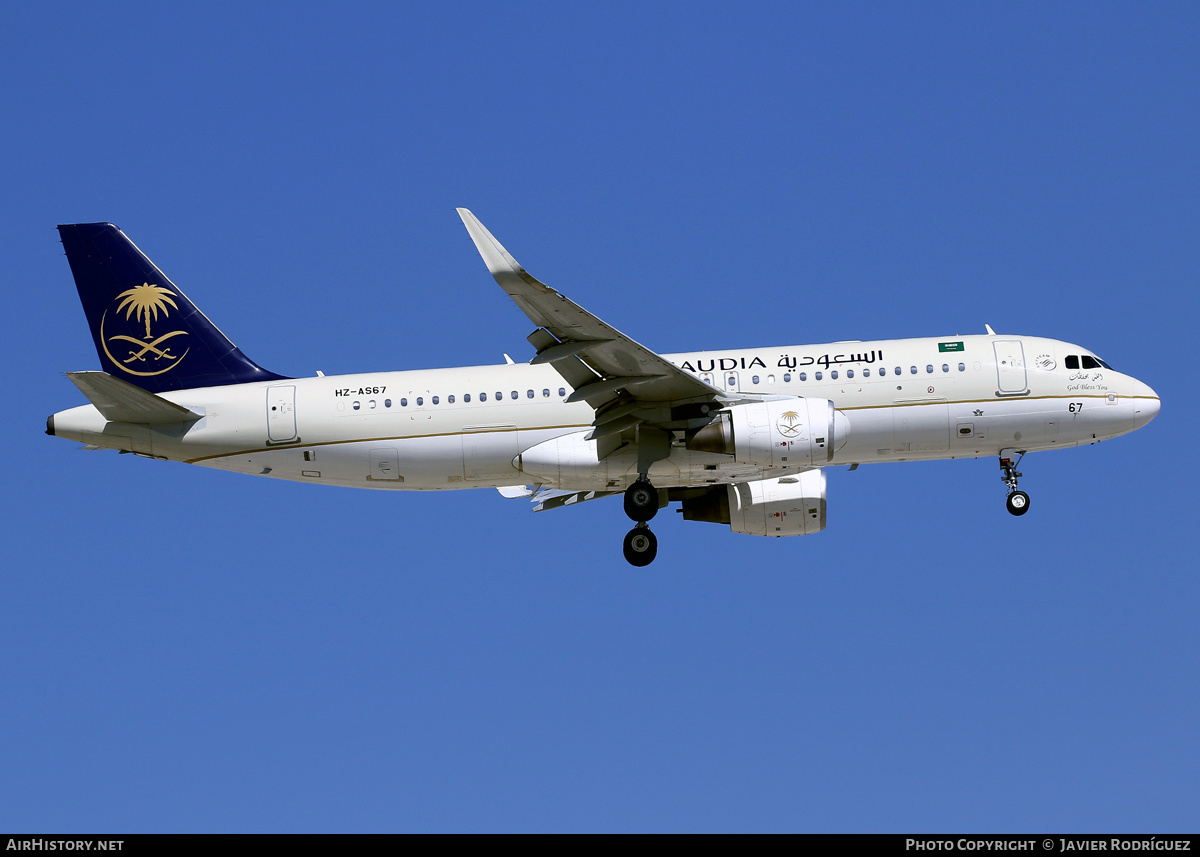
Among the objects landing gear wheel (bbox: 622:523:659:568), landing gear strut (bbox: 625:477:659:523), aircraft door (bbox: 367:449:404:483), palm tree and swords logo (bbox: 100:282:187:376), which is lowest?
landing gear wheel (bbox: 622:523:659:568)

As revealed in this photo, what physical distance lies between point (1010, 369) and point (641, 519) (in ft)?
33.9

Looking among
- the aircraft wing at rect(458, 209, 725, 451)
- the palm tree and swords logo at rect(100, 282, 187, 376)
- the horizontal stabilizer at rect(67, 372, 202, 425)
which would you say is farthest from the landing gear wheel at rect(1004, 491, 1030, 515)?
the palm tree and swords logo at rect(100, 282, 187, 376)

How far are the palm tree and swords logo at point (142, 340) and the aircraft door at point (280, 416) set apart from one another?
10.5 feet

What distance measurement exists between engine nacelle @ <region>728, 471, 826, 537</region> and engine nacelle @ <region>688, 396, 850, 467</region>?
3961 millimetres

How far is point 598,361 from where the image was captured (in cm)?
3155

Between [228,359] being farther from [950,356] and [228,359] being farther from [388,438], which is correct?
[950,356]

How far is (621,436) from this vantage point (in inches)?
1323

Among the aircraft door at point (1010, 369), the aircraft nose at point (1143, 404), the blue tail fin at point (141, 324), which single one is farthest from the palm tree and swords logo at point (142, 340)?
the aircraft nose at point (1143, 404)

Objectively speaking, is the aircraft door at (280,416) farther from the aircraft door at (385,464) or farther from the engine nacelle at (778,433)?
the engine nacelle at (778,433)

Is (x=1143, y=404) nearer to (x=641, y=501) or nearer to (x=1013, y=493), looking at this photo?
(x=1013, y=493)

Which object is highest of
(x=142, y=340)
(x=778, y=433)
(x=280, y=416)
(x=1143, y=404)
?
(x=142, y=340)

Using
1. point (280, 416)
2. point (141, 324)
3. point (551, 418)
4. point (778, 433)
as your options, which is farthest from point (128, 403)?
point (778, 433)

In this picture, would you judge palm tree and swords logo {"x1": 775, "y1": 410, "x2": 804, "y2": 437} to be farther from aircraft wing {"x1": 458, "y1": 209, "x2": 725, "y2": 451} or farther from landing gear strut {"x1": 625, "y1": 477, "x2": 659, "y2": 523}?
landing gear strut {"x1": 625, "y1": 477, "x2": 659, "y2": 523}

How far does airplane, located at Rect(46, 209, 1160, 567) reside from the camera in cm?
3291
